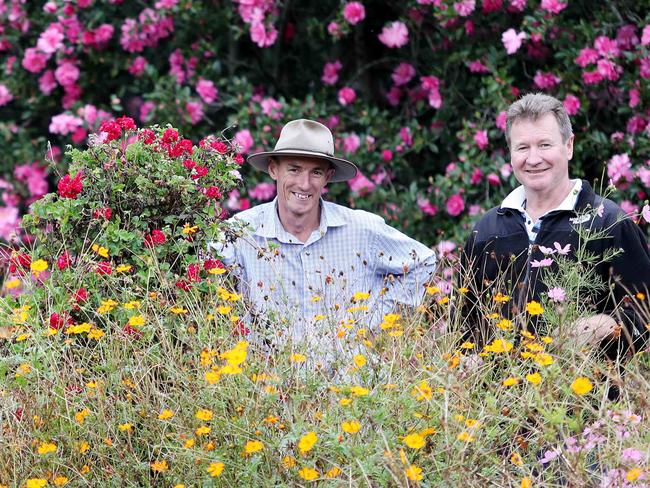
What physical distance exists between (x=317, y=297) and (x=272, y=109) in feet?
10.5

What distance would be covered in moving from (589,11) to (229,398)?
3950 mm

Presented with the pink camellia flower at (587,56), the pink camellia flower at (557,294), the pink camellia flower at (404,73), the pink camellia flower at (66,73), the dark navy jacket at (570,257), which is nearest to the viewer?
the pink camellia flower at (557,294)

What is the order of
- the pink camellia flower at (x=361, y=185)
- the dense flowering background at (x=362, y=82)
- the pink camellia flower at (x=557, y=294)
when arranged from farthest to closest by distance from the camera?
the pink camellia flower at (x=361, y=185)
the dense flowering background at (x=362, y=82)
the pink camellia flower at (x=557, y=294)

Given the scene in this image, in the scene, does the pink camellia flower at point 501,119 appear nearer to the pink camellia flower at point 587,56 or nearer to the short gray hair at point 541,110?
the pink camellia flower at point 587,56

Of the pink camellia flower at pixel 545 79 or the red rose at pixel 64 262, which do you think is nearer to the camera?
the red rose at pixel 64 262

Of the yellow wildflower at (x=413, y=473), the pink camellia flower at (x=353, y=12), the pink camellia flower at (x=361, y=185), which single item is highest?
the pink camellia flower at (x=353, y=12)

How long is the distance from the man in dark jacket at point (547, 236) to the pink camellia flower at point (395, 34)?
8.33 ft

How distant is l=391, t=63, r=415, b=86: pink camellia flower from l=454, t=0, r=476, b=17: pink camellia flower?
0.79 m

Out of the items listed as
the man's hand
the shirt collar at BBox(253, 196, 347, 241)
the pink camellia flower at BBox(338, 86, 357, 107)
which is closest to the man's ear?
the shirt collar at BBox(253, 196, 347, 241)

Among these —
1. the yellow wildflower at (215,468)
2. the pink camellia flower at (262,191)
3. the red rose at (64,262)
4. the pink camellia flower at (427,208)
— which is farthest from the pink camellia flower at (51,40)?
the yellow wildflower at (215,468)

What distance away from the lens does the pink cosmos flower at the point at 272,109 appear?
6.27m

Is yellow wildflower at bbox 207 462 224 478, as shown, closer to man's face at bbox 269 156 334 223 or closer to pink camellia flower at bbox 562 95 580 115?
man's face at bbox 269 156 334 223

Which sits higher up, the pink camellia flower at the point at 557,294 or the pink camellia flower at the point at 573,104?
the pink camellia flower at the point at 573,104

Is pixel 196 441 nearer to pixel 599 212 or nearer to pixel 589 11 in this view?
pixel 599 212
